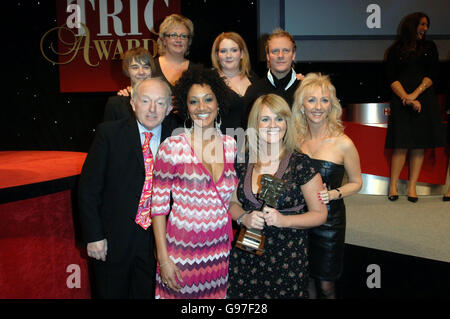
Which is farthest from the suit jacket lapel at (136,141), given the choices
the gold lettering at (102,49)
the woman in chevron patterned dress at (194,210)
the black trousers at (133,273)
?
the gold lettering at (102,49)

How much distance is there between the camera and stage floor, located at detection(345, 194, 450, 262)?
3242 millimetres

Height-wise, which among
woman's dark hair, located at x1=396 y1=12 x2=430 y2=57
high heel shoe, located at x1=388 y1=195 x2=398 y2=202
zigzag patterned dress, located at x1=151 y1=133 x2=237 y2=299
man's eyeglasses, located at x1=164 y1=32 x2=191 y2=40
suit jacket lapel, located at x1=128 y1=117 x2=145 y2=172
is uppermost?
woman's dark hair, located at x1=396 y1=12 x2=430 y2=57

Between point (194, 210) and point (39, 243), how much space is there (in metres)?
1.04

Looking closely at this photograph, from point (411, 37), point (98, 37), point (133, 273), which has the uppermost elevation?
point (98, 37)

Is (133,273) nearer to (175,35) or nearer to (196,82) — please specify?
(196,82)

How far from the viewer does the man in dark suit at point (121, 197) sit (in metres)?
2.08

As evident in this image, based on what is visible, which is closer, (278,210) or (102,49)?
(278,210)

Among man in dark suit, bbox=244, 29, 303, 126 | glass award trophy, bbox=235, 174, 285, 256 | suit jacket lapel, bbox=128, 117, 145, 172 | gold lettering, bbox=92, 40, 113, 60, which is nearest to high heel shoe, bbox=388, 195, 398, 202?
man in dark suit, bbox=244, 29, 303, 126

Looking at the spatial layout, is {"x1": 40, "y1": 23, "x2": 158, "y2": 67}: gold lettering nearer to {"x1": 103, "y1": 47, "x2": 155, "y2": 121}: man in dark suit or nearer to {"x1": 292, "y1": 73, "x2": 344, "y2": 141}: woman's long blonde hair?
{"x1": 103, "y1": 47, "x2": 155, "y2": 121}: man in dark suit

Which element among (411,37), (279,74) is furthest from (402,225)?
(411,37)

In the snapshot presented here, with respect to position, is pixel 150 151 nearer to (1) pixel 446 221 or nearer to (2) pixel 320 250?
(2) pixel 320 250

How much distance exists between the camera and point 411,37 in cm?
449

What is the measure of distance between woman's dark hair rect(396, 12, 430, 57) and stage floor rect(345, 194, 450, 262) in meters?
1.56

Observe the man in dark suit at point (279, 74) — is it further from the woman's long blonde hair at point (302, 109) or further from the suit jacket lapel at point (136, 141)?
the suit jacket lapel at point (136, 141)
